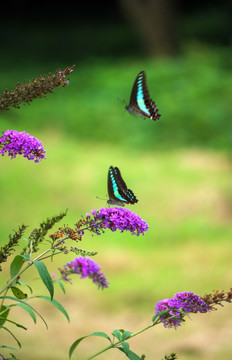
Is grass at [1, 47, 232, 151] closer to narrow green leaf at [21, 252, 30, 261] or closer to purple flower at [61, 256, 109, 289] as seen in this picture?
purple flower at [61, 256, 109, 289]

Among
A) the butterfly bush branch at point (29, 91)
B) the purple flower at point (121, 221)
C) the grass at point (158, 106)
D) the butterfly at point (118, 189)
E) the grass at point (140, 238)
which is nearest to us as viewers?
the butterfly bush branch at point (29, 91)

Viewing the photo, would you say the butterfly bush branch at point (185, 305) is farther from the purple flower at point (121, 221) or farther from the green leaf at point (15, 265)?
the green leaf at point (15, 265)

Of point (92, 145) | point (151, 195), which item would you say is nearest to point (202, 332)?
point (151, 195)

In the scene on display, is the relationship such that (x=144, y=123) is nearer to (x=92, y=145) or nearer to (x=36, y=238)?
(x=92, y=145)

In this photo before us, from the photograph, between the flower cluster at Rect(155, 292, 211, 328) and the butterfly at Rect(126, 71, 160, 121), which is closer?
the flower cluster at Rect(155, 292, 211, 328)

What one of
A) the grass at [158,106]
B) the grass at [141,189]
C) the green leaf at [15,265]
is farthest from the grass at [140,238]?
the green leaf at [15,265]

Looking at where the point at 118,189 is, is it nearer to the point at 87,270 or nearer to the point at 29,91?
the point at 87,270

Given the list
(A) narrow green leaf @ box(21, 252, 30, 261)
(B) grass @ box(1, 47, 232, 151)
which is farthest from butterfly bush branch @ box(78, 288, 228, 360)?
(B) grass @ box(1, 47, 232, 151)
